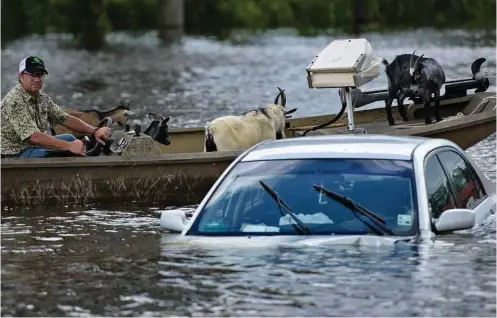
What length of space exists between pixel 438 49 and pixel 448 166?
156 feet

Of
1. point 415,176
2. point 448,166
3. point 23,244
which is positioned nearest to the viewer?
point 415,176

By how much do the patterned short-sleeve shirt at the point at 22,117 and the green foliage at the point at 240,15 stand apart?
57.2 meters

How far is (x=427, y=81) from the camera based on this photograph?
20938 millimetres

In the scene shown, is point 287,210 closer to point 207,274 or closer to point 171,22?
point 207,274

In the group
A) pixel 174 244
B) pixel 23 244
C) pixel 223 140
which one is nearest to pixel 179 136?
pixel 223 140

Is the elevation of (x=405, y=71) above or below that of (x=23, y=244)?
above

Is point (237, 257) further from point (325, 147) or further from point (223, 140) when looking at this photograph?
point (223, 140)

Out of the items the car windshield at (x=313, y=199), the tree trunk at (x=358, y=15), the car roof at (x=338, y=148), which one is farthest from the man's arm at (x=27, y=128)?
the tree trunk at (x=358, y=15)

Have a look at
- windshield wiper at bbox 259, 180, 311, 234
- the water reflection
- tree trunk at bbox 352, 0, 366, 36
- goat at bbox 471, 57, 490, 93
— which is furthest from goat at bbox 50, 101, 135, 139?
tree trunk at bbox 352, 0, 366, 36

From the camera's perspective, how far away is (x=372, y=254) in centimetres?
1127

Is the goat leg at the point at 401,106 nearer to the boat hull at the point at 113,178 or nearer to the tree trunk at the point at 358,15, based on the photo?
the boat hull at the point at 113,178

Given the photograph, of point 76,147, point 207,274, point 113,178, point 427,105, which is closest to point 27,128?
point 76,147

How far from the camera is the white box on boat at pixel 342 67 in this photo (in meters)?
19.3

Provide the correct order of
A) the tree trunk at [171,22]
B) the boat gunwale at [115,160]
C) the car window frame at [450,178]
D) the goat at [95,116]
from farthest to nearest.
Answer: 1. the tree trunk at [171,22]
2. the goat at [95,116]
3. the boat gunwale at [115,160]
4. the car window frame at [450,178]
